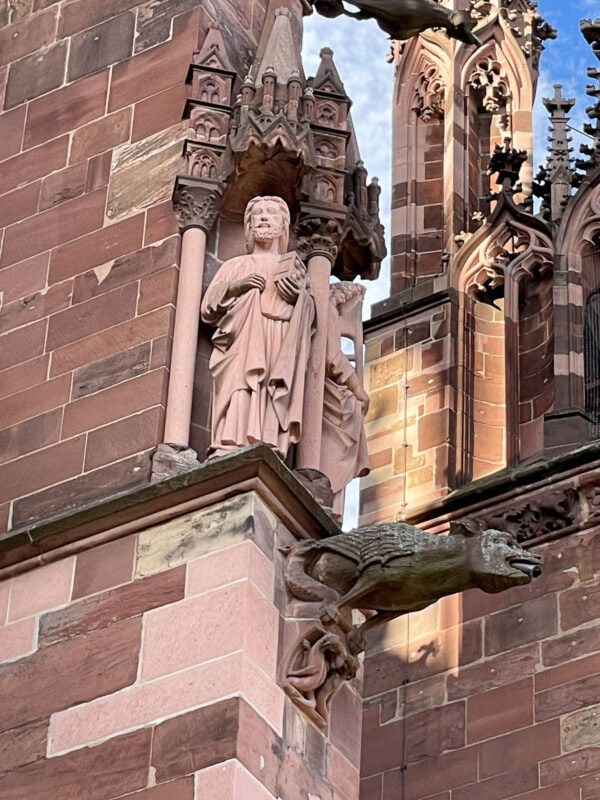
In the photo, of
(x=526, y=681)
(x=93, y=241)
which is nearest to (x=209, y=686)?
(x=93, y=241)

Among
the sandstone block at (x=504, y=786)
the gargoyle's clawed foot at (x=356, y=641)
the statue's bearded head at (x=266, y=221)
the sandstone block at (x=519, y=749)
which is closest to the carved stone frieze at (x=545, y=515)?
the sandstone block at (x=519, y=749)

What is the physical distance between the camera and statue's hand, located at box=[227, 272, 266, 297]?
1392 centimetres

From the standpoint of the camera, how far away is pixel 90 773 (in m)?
12.4

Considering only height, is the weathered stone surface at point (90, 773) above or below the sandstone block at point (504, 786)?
below

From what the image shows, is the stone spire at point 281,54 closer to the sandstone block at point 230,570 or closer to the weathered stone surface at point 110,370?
the weathered stone surface at point 110,370

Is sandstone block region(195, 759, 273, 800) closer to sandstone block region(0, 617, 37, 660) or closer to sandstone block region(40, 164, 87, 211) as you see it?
sandstone block region(0, 617, 37, 660)

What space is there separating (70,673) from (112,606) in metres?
0.36

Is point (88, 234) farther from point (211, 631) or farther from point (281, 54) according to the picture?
point (211, 631)

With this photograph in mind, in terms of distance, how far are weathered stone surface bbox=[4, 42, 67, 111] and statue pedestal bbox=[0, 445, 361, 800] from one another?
3352mm

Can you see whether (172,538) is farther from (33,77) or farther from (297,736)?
(33,77)

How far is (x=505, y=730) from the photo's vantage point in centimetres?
1747

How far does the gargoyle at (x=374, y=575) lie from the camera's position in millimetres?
12883

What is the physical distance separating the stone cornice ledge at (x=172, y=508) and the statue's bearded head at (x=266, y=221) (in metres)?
1.56

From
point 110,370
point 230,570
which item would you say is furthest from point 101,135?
Answer: point 230,570
